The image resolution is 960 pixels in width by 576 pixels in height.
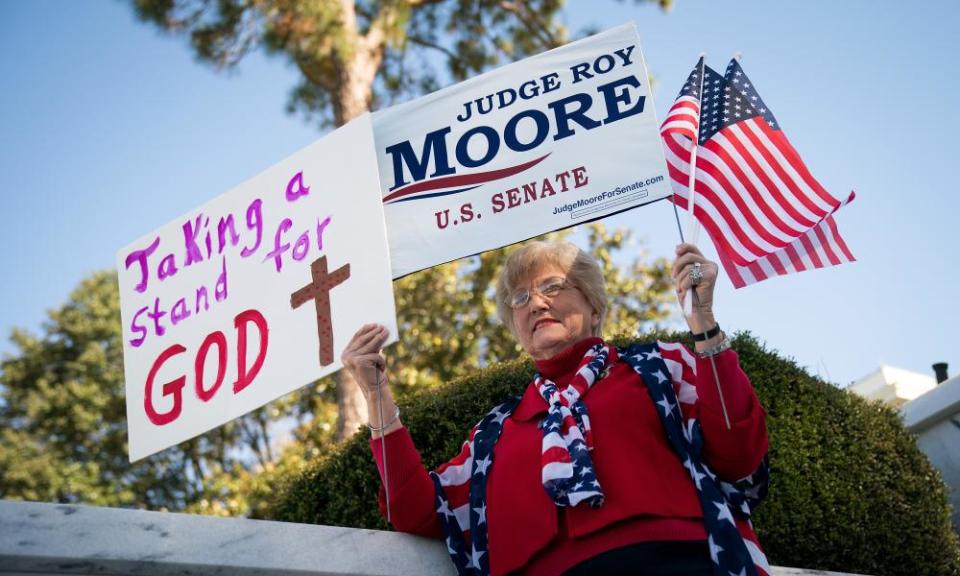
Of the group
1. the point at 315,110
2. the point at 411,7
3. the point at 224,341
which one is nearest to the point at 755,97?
the point at 224,341

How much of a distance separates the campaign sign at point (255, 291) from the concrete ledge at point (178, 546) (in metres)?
0.75

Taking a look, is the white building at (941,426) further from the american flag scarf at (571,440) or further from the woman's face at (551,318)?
the american flag scarf at (571,440)

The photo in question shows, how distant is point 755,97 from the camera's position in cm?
364

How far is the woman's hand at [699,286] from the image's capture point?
274 centimetres

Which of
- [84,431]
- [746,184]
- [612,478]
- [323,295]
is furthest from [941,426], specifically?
[84,431]

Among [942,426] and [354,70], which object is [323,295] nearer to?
[942,426]

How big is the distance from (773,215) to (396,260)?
54.9 inches

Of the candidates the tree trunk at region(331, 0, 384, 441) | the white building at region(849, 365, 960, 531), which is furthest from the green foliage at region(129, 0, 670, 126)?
the white building at region(849, 365, 960, 531)

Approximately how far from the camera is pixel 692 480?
2732 millimetres

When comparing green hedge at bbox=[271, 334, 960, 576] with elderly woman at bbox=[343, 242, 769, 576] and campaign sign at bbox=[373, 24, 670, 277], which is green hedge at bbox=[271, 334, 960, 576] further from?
elderly woman at bbox=[343, 242, 769, 576]

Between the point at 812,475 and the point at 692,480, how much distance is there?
1830 millimetres

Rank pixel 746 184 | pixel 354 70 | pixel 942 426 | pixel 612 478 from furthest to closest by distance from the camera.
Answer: pixel 354 70 → pixel 942 426 → pixel 746 184 → pixel 612 478

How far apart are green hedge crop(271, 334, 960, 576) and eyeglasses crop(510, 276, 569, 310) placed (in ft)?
4.49

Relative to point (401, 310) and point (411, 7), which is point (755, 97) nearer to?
point (401, 310)
